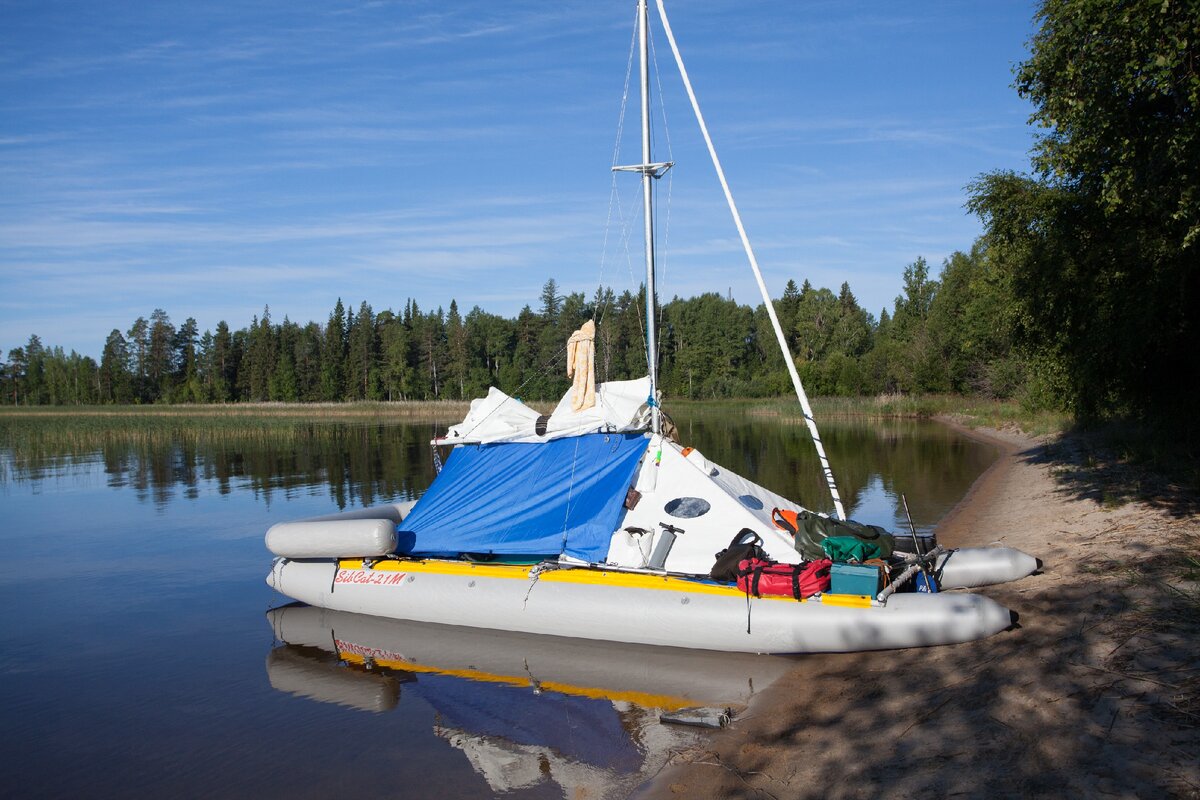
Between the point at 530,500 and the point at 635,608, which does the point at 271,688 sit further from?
the point at 635,608

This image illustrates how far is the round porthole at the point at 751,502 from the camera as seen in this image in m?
10.7

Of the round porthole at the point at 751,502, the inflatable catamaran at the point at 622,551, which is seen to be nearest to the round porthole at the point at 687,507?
the inflatable catamaran at the point at 622,551

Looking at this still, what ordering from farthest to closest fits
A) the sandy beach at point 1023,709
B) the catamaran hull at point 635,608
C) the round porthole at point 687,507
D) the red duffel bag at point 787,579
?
the round porthole at point 687,507 < the red duffel bag at point 787,579 < the catamaran hull at point 635,608 < the sandy beach at point 1023,709

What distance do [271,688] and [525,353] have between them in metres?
68.4

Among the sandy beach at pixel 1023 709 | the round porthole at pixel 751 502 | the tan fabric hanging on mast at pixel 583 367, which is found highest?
the tan fabric hanging on mast at pixel 583 367

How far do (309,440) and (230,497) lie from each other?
59.2ft

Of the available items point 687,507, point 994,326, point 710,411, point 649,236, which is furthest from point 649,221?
point 710,411

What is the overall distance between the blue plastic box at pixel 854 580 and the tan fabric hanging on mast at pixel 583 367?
4.25m

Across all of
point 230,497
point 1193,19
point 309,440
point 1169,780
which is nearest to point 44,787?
point 1169,780

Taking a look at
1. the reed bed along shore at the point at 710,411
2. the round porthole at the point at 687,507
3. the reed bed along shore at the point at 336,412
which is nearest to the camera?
the round porthole at the point at 687,507

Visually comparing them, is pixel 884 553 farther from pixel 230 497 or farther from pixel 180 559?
pixel 230 497

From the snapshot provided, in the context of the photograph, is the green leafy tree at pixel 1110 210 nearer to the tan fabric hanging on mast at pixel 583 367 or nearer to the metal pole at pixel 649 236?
the metal pole at pixel 649 236

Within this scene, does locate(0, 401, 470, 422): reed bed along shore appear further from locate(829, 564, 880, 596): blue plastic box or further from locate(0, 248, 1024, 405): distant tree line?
locate(829, 564, 880, 596): blue plastic box

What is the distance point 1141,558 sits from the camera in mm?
9125
